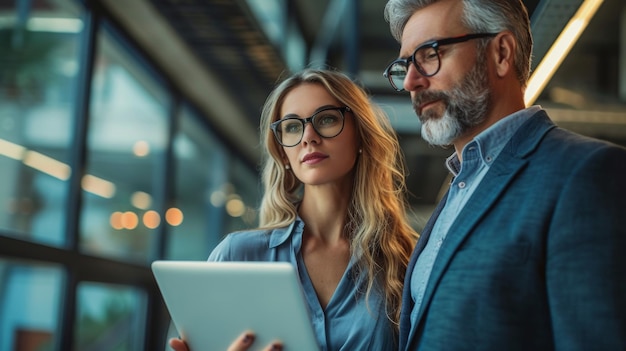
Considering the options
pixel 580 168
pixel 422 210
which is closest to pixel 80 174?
pixel 580 168

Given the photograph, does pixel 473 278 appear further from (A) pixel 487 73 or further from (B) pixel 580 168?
(A) pixel 487 73

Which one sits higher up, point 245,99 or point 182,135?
point 245,99

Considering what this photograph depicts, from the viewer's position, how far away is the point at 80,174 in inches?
167

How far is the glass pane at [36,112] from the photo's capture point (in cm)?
333

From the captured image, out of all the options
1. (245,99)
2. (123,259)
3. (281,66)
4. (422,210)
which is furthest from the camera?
(422,210)

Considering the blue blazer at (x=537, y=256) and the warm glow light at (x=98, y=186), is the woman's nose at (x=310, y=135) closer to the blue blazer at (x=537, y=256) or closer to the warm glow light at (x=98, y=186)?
the blue blazer at (x=537, y=256)

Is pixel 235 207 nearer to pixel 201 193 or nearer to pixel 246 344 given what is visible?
pixel 201 193

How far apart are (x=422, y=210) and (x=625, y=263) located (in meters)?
12.4

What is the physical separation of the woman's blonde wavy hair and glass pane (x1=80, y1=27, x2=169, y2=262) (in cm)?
250

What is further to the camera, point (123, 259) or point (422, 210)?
point (422, 210)

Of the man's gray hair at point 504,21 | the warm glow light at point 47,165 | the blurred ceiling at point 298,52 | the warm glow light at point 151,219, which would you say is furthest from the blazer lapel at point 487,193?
the warm glow light at point 151,219

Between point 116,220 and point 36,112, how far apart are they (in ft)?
5.10

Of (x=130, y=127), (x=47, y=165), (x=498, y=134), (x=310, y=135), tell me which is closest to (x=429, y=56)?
(x=498, y=134)

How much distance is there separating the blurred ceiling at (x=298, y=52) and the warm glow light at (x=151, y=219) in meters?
1.28
